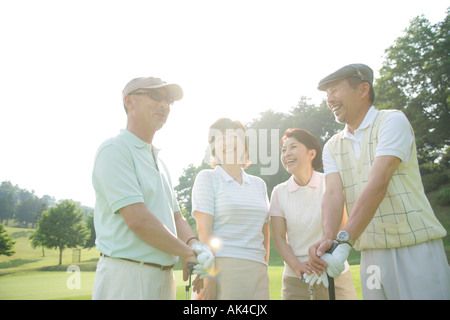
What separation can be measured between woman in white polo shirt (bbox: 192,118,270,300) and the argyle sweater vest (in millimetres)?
971

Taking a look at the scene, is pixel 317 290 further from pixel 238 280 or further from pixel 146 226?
pixel 146 226

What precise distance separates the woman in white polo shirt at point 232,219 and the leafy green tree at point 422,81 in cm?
2744

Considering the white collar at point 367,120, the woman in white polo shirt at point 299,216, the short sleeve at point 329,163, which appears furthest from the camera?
the woman in white polo shirt at point 299,216

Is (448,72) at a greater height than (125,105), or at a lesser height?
greater

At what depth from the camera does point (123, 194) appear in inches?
98.9

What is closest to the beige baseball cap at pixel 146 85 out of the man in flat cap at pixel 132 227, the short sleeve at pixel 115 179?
the man in flat cap at pixel 132 227

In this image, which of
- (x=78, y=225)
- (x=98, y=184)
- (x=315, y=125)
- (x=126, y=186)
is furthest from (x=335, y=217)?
(x=78, y=225)

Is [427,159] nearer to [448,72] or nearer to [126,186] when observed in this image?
[448,72]

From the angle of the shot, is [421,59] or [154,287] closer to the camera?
[154,287]

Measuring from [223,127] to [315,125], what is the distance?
124ft

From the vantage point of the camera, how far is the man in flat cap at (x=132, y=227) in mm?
2512

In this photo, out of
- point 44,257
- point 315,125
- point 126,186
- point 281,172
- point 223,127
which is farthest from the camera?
point 44,257

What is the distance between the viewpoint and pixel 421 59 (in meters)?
29.0

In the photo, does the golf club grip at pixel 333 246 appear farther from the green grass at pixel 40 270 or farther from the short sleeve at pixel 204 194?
the green grass at pixel 40 270
